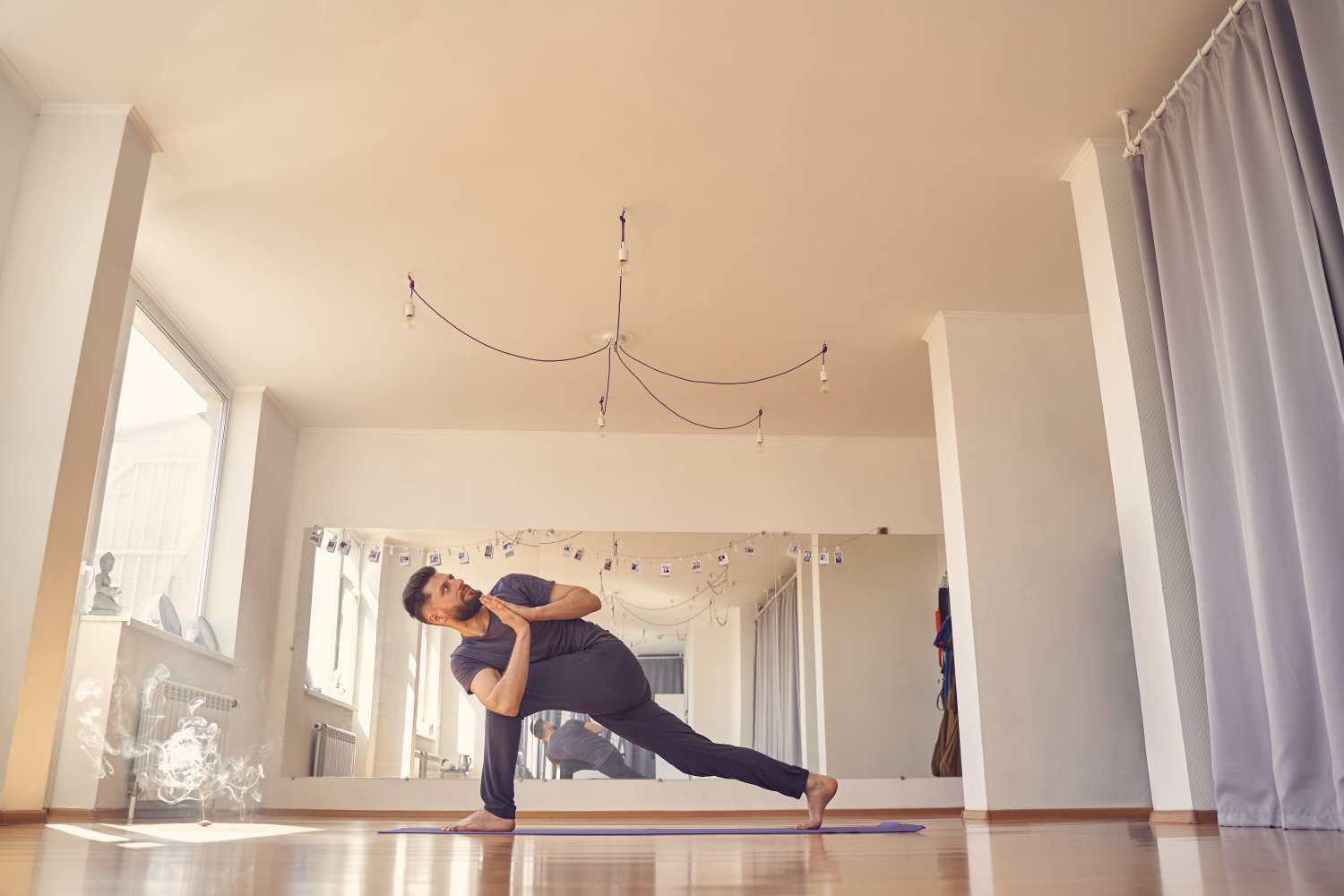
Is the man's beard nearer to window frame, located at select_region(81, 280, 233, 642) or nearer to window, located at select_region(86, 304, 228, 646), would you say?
window frame, located at select_region(81, 280, 233, 642)

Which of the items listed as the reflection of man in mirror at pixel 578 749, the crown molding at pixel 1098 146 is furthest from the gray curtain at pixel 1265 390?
the reflection of man in mirror at pixel 578 749

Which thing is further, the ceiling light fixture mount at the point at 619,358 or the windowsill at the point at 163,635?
the ceiling light fixture mount at the point at 619,358

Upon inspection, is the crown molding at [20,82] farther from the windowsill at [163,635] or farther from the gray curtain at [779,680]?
the gray curtain at [779,680]

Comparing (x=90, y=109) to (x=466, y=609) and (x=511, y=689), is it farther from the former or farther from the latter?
(x=511, y=689)

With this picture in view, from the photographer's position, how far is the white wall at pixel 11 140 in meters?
3.72

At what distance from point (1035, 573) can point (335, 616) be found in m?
4.47

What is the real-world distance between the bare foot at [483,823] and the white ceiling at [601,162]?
250 centimetres

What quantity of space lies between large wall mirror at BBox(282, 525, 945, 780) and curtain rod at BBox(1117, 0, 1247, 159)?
3722 millimetres

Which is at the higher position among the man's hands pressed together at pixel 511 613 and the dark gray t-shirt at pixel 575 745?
the man's hands pressed together at pixel 511 613

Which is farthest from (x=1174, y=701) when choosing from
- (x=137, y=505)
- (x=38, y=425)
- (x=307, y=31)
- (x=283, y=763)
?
(x=283, y=763)

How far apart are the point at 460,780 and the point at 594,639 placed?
300cm

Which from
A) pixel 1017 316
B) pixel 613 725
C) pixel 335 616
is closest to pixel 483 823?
pixel 613 725

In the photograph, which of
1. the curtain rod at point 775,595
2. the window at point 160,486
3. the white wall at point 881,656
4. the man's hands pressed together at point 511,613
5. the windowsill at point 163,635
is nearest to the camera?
the man's hands pressed together at point 511,613

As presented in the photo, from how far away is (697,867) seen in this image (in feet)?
5.39
